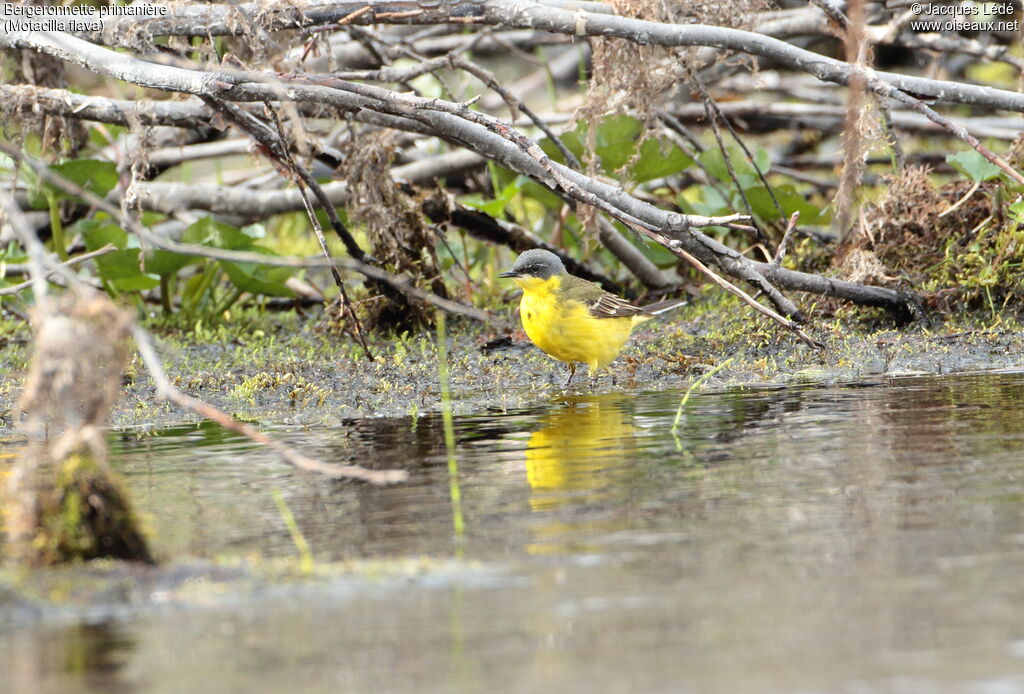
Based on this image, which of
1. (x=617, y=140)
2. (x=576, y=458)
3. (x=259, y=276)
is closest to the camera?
(x=576, y=458)

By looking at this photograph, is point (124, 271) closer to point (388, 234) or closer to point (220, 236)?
point (220, 236)

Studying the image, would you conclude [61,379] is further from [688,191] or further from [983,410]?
[688,191]

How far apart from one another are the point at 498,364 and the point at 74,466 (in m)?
4.49

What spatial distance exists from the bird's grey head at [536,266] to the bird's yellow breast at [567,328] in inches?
3.9

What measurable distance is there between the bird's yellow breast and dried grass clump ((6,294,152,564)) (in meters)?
3.72

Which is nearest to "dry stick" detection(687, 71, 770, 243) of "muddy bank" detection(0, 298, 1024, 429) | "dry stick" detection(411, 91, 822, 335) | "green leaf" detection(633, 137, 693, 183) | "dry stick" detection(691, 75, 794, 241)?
"dry stick" detection(691, 75, 794, 241)

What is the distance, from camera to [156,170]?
9211 mm

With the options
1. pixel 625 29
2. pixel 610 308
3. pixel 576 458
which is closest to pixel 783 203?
pixel 610 308

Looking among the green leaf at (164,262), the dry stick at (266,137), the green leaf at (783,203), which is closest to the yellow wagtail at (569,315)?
the dry stick at (266,137)

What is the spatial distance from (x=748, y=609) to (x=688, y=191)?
336 inches

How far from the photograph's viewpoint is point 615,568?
345 cm

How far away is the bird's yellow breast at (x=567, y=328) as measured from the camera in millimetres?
7164

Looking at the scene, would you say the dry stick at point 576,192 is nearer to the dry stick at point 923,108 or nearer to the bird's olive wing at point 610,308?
the dry stick at point 923,108

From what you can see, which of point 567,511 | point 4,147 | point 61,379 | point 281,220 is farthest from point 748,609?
point 281,220
